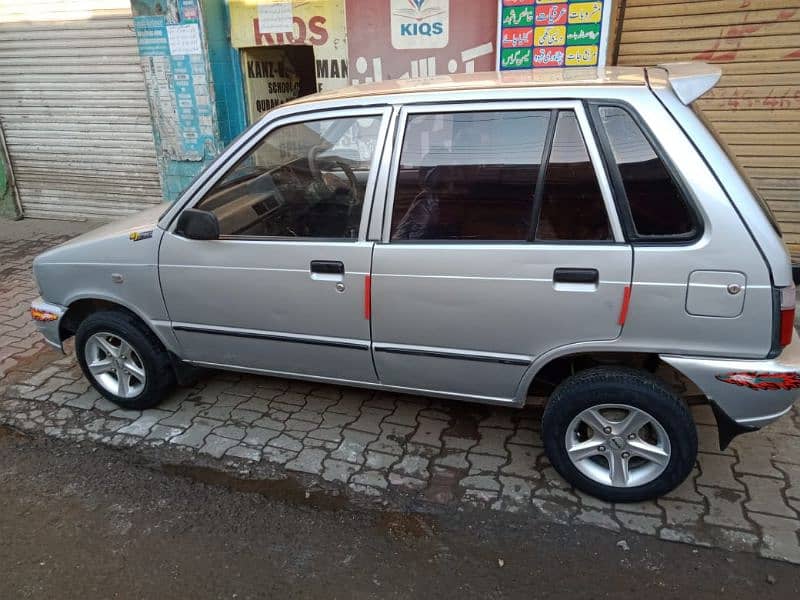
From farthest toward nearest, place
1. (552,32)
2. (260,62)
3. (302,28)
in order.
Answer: (260,62)
(302,28)
(552,32)

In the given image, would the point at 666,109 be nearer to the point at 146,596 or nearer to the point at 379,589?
the point at 379,589

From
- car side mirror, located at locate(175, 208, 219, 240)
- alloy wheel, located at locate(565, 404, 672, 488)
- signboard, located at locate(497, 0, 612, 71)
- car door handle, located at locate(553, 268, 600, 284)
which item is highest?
signboard, located at locate(497, 0, 612, 71)

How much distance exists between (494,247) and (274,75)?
17.3 feet

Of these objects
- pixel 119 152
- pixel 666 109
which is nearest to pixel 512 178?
pixel 666 109

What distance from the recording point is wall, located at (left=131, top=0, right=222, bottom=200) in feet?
20.3

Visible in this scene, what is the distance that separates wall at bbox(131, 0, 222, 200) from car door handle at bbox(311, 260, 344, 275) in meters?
4.11

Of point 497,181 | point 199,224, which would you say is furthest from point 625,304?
point 199,224

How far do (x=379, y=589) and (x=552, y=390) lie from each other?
129 centimetres

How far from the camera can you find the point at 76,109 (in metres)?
7.43

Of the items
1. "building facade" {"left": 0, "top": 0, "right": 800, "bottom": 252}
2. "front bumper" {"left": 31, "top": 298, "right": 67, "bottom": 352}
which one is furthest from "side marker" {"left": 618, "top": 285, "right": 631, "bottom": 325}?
"building facade" {"left": 0, "top": 0, "right": 800, "bottom": 252}

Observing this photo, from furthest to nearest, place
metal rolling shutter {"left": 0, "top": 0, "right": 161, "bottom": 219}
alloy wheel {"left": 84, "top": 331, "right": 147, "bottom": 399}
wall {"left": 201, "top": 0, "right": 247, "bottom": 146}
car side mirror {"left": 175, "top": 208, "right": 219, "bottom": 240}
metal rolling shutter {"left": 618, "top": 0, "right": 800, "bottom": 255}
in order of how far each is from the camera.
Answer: metal rolling shutter {"left": 0, "top": 0, "right": 161, "bottom": 219} → wall {"left": 201, "top": 0, "right": 247, "bottom": 146} → metal rolling shutter {"left": 618, "top": 0, "right": 800, "bottom": 255} → alloy wheel {"left": 84, "top": 331, "right": 147, "bottom": 399} → car side mirror {"left": 175, "top": 208, "right": 219, "bottom": 240}

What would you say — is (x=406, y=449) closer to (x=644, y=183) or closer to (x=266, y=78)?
(x=644, y=183)

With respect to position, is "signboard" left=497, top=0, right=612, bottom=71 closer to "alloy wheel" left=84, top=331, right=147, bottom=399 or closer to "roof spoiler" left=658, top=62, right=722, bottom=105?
"roof spoiler" left=658, top=62, right=722, bottom=105

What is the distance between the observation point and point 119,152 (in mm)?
7414
